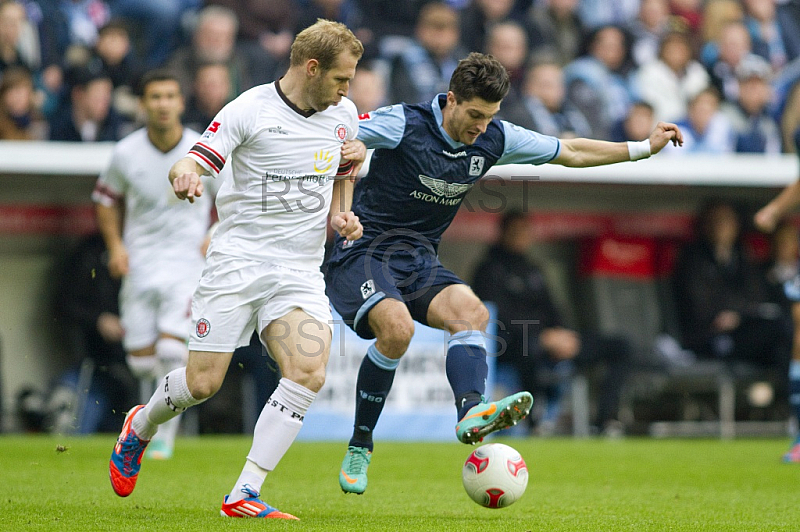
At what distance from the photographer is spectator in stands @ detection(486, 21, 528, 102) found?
13289 millimetres

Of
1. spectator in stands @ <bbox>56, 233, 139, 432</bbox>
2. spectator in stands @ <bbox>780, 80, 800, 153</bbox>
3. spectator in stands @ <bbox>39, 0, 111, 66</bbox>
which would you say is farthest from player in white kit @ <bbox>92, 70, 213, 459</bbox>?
spectator in stands @ <bbox>780, 80, 800, 153</bbox>

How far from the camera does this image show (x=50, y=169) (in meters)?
10.9

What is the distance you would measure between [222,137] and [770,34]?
12.2m

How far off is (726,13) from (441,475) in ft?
32.4

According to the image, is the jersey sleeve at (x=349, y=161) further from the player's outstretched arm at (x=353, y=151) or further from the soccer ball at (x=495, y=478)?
the soccer ball at (x=495, y=478)

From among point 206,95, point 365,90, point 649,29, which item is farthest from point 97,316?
point 649,29

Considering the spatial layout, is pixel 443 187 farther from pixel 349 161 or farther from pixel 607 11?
pixel 607 11

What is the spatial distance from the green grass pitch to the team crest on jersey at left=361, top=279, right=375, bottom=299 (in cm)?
109

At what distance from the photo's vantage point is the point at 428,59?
12.8 metres

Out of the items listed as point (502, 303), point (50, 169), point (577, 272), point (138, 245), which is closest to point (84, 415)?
point (50, 169)

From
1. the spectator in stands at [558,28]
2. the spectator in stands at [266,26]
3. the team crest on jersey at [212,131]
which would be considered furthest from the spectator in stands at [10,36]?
the team crest on jersey at [212,131]

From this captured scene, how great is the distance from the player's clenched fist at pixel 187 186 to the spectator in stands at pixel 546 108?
26.6 feet

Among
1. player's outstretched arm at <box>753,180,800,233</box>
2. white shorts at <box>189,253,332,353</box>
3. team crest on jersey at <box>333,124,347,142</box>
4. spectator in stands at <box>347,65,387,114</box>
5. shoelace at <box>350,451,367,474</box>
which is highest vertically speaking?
team crest on jersey at <box>333,124,347,142</box>

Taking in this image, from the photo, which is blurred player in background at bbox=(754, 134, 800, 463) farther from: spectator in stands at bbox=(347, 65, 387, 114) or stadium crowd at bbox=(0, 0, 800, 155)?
spectator in stands at bbox=(347, 65, 387, 114)
